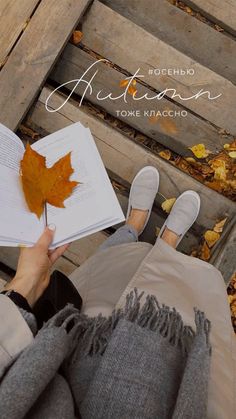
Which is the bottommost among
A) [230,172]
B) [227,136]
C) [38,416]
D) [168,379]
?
[38,416]

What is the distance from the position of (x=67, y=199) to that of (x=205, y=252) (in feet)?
1.80

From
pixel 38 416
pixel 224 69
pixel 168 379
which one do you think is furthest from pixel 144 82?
pixel 38 416

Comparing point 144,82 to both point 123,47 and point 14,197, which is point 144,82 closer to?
point 123,47

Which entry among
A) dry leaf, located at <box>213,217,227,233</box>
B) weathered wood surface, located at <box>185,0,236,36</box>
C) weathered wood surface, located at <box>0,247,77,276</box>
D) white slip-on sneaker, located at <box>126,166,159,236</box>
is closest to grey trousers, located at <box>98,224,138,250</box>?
white slip-on sneaker, located at <box>126,166,159,236</box>

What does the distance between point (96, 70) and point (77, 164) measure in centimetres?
38

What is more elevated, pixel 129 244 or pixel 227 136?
pixel 227 136

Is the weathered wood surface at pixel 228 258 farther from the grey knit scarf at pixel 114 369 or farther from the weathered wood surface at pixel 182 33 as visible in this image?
the weathered wood surface at pixel 182 33

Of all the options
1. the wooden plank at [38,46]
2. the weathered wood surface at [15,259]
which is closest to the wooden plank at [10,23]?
the wooden plank at [38,46]

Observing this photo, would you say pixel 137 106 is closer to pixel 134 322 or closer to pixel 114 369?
pixel 134 322

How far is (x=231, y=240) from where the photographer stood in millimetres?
1431

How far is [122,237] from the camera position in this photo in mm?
1471

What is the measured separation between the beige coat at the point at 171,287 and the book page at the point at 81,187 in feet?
0.39

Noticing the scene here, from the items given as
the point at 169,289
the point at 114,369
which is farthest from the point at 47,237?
the point at 114,369

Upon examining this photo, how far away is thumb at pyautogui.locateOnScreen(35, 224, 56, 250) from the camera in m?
1.30
